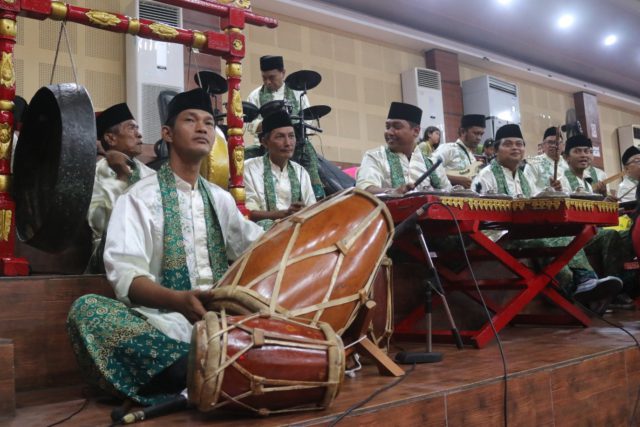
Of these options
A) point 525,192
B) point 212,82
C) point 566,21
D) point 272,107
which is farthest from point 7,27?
point 566,21

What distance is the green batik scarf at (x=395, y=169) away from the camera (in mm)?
4168

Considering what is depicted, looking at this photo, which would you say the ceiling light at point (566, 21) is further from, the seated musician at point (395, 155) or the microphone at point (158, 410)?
the microphone at point (158, 410)

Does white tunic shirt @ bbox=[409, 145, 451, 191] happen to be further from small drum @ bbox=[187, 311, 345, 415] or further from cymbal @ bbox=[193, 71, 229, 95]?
small drum @ bbox=[187, 311, 345, 415]

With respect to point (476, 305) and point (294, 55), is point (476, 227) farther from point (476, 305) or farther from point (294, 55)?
point (294, 55)

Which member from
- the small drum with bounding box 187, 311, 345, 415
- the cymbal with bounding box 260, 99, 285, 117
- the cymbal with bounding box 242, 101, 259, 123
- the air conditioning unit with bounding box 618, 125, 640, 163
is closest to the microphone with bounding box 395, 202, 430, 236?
the small drum with bounding box 187, 311, 345, 415

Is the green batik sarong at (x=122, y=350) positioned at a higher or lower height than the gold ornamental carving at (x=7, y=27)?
lower

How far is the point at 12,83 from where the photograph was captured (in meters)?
2.57

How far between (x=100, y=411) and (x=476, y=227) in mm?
1811

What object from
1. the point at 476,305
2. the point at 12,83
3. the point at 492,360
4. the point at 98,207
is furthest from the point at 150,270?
the point at 476,305

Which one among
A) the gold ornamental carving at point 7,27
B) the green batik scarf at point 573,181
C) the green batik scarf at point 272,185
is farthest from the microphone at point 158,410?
the green batik scarf at point 573,181

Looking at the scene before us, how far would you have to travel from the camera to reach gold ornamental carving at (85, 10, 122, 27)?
279cm

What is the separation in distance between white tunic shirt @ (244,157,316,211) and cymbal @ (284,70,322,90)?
127 centimetres

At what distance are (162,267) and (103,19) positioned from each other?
135 centimetres

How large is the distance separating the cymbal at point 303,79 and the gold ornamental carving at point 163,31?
2.25m
